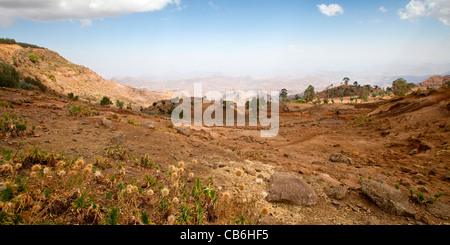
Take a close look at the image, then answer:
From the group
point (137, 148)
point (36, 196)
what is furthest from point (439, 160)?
point (36, 196)

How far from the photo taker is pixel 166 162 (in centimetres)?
554

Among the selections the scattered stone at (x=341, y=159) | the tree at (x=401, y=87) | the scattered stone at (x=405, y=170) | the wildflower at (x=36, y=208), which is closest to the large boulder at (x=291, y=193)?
the wildflower at (x=36, y=208)

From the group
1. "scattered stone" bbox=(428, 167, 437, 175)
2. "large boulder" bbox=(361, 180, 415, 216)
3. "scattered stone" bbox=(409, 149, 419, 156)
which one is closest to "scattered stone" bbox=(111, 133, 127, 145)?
"large boulder" bbox=(361, 180, 415, 216)

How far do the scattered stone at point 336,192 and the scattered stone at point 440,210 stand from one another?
57.9 inches

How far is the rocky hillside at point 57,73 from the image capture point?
36.3m

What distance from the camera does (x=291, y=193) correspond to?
4.13 m

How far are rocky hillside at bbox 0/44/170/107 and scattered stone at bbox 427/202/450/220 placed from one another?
4207cm

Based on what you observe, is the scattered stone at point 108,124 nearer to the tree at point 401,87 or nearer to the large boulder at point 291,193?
the large boulder at point 291,193

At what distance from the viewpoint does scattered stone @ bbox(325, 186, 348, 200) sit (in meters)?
4.38

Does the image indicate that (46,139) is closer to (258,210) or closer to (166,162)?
(166,162)

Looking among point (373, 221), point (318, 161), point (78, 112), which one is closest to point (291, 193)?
point (373, 221)

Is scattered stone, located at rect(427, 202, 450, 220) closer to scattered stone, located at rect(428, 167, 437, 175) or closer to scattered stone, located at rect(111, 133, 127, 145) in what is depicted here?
scattered stone, located at rect(428, 167, 437, 175)

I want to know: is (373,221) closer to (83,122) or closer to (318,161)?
(318,161)
